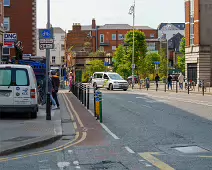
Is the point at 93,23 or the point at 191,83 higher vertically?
the point at 93,23

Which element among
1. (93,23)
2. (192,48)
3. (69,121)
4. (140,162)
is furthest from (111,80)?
(93,23)

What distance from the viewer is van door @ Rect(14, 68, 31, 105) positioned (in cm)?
1792

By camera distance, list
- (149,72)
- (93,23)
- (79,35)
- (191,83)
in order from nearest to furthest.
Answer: (191,83)
(149,72)
(79,35)
(93,23)

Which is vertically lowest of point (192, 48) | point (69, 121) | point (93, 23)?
point (69, 121)

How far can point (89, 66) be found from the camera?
90500 millimetres

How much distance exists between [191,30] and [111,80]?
14.4 m

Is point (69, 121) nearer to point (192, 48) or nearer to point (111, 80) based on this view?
point (111, 80)

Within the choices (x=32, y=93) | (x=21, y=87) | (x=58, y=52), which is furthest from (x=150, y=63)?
(x=21, y=87)

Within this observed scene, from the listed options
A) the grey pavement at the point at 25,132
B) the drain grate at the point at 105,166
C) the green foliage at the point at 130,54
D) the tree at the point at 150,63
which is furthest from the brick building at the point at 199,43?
the drain grate at the point at 105,166

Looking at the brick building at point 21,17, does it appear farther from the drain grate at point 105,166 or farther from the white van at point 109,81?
the drain grate at point 105,166

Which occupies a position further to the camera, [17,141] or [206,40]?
[206,40]

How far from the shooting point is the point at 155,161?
9.70 meters

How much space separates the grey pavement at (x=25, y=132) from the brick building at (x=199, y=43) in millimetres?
37350

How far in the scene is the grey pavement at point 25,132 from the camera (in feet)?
38.5
